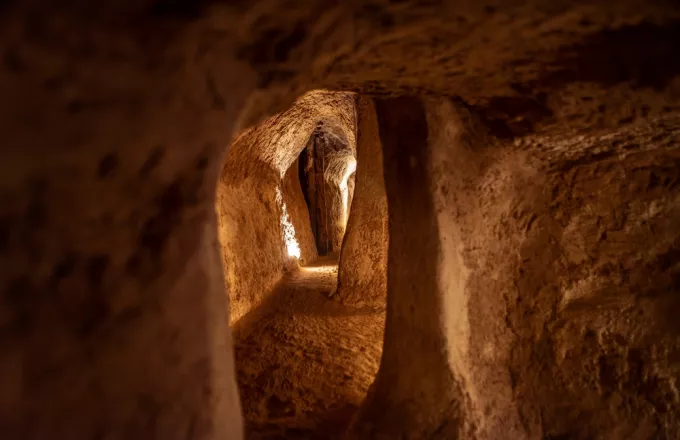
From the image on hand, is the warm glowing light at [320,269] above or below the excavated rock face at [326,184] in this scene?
below

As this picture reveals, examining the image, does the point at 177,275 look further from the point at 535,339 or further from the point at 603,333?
the point at 603,333

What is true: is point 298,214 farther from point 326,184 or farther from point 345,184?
point 345,184

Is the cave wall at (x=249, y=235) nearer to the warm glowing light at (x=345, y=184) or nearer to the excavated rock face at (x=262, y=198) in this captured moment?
the excavated rock face at (x=262, y=198)

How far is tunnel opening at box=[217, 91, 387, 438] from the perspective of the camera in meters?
2.98

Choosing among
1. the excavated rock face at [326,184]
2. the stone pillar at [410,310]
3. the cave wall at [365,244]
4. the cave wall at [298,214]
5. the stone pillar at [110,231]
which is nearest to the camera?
the stone pillar at [110,231]

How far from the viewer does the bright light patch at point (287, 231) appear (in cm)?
738

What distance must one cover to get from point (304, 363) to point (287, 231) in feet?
14.1

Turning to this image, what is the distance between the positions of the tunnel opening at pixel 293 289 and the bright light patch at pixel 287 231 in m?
0.02

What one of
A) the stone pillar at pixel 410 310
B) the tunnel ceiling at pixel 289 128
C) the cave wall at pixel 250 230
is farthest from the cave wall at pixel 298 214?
the stone pillar at pixel 410 310

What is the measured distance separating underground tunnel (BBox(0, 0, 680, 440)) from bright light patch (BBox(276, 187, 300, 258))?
377 centimetres

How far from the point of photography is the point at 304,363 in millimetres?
3564

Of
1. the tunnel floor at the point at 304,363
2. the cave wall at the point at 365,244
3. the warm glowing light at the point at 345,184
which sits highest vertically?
the warm glowing light at the point at 345,184

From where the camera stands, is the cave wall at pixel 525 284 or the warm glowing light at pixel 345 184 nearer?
the cave wall at pixel 525 284

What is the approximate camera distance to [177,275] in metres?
1.21
